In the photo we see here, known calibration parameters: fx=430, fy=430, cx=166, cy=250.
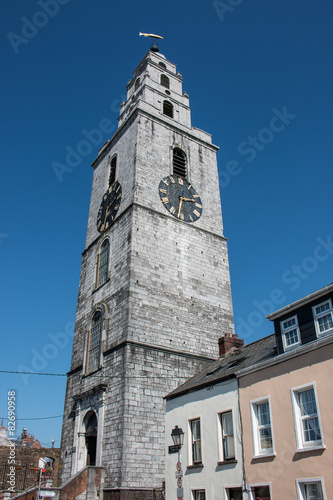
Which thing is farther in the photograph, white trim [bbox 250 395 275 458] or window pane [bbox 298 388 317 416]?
white trim [bbox 250 395 275 458]

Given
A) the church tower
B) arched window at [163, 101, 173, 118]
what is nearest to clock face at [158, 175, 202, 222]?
the church tower

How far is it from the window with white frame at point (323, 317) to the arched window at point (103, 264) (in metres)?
14.9

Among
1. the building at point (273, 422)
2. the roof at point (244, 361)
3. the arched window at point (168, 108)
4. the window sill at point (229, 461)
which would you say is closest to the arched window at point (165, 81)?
the arched window at point (168, 108)

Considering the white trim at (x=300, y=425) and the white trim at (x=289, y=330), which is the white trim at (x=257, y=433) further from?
the white trim at (x=289, y=330)

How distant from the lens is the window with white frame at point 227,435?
42.8 feet

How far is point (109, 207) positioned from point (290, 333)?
57.7ft

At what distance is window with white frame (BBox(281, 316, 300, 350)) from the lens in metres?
12.4

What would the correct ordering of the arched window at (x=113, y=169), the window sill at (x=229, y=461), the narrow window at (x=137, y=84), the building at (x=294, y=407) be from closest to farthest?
the building at (x=294, y=407) → the window sill at (x=229, y=461) → the arched window at (x=113, y=169) → the narrow window at (x=137, y=84)

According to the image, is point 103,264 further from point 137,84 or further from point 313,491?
point 313,491

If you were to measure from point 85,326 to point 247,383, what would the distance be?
14.1 m

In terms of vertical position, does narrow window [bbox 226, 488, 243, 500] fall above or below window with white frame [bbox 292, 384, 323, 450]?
below

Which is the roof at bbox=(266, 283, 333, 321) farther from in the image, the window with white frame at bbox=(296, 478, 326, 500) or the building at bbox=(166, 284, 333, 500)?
the window with white frame at bbox=(296, 478, 326, 500)

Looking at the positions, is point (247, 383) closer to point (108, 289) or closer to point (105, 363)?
point (105, 363)

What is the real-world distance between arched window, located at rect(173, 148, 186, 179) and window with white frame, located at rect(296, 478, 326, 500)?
2105cm
